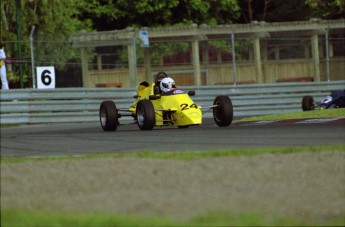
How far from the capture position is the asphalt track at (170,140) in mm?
13281

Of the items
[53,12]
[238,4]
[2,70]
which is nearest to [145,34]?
[2,70]

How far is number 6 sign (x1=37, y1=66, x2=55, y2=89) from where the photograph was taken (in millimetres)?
25250

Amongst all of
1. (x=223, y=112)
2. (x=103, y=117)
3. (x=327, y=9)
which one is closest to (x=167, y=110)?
(x=223, y=112)

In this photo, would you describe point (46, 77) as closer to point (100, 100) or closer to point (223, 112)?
point (100, 100)

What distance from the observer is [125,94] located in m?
25.4

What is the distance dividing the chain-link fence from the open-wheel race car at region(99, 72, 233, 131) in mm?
10660

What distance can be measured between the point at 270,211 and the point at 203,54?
98.7ft

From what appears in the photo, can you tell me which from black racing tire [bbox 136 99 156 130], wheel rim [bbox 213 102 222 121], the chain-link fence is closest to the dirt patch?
black racing tire [bbox 136 99 156 130]

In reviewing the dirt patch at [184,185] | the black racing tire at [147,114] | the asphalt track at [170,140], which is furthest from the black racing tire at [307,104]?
the dirt patch at [184,185]

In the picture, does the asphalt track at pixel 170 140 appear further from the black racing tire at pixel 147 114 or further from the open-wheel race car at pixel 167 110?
the open-wheel race car at pixel 167 110

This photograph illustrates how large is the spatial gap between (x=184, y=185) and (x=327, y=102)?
1783 cm

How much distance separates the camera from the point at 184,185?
8.61 meters

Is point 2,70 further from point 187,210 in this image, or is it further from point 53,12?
point 187,210

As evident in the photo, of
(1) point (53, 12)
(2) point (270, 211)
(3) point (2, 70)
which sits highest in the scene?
(1) point (53, 12)
